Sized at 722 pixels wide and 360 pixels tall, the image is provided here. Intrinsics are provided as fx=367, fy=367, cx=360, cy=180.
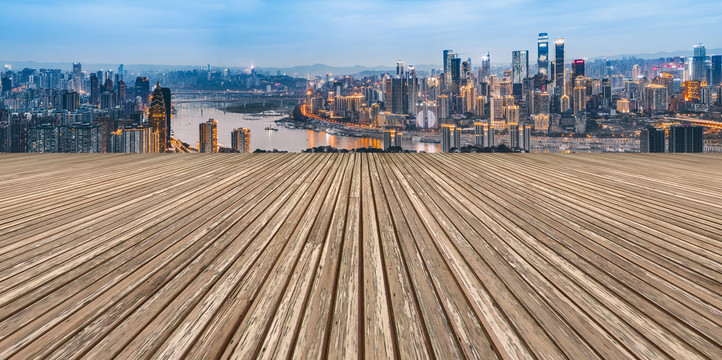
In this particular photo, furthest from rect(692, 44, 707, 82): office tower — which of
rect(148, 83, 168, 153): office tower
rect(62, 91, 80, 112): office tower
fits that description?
rect(62, 91, 80, 112): office tower

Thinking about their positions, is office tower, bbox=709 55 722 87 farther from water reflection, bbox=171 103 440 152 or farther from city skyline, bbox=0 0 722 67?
water reflection, bbox=171 103 440 152

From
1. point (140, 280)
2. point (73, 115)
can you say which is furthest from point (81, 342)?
point (73, 115)

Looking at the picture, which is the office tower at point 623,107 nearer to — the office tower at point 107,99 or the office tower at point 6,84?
the office tower at point 107,99

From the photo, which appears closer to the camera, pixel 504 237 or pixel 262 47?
pixel 504 237

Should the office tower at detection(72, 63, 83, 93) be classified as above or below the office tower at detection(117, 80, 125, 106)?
above

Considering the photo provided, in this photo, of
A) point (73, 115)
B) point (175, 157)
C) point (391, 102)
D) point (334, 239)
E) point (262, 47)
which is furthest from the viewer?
point (262, 47)

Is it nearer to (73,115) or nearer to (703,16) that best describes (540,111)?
(703,16)
